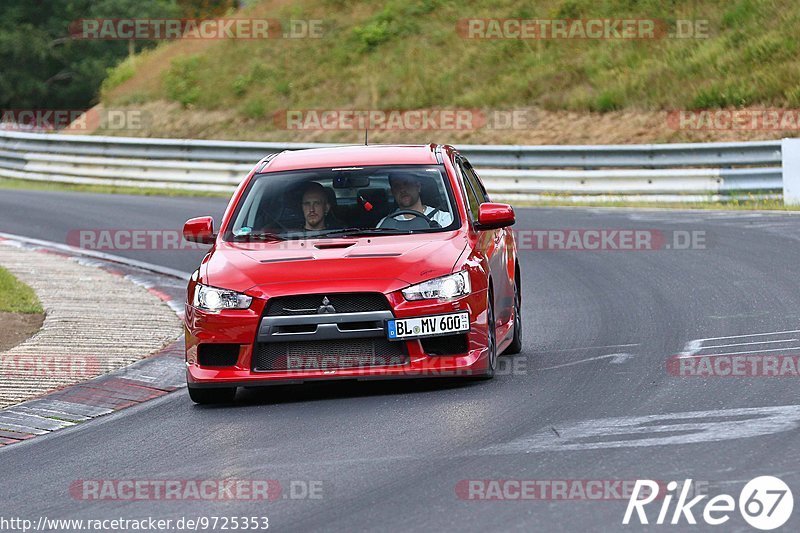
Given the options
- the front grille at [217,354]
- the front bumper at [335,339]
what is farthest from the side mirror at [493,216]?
the front grille at [217,354]

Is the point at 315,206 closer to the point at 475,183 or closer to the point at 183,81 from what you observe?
the point at 475,183

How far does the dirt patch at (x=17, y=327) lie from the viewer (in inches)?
463

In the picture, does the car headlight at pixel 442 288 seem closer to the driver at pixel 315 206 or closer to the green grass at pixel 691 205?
the driver at pixel 315 206

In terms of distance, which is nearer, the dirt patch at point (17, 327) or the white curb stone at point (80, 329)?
the white curb stone at point (80, 329)

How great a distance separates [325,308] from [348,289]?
18 cm

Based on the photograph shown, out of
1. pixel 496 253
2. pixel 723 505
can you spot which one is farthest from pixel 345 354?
pixel 723 505

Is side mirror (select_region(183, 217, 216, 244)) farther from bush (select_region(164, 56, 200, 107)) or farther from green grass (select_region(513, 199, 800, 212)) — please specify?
bush (select_region(164, 56, 200, 107))

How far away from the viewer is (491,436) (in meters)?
7.46

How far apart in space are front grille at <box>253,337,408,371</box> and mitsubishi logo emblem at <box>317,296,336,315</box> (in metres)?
0.18

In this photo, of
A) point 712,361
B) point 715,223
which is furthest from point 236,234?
point 715,223

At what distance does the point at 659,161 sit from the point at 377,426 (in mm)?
16204

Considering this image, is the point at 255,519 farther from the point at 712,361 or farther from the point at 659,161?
the point at 659,161

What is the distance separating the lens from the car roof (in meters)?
10.2

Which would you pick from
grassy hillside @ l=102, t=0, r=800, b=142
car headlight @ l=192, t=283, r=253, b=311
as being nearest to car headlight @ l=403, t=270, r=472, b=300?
car headlight @ l=192, t=283, r=253, b=311
